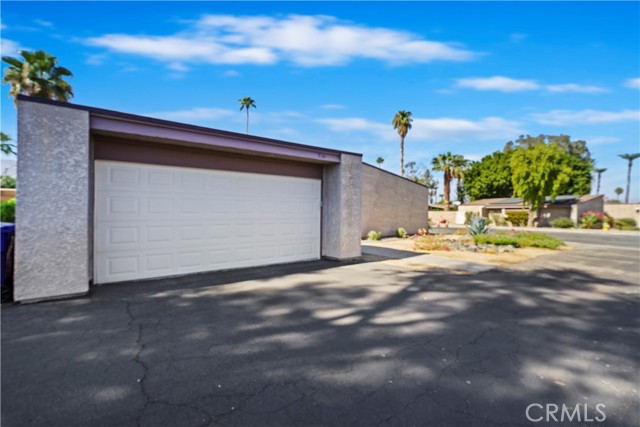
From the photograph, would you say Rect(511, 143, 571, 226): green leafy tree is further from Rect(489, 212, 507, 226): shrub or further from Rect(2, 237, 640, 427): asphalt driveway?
Rect(2, 237, 640, 427): asphalt driveway

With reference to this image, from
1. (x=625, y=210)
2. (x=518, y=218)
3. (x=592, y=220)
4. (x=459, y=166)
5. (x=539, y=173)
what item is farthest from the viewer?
(x=459, y=166)

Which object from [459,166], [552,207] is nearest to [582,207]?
[552,207]

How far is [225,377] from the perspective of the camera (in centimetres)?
287

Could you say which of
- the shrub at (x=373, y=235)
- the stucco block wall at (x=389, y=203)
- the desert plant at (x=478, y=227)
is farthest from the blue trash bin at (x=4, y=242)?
the desert plant at (x=478, y=227)

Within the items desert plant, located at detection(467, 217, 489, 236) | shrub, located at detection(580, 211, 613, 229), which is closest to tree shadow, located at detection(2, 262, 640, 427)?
desert plant, located at detection(467, 217, 489, 236)

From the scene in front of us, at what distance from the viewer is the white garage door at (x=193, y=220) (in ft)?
20.2

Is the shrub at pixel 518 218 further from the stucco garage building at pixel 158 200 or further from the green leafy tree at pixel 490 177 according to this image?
the stucco garage building at pixel 158 200

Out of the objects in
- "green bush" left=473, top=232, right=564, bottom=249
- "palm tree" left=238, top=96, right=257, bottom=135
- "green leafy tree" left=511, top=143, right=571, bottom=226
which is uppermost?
"palm tree" left=238, top=96, right=257, bottom=135

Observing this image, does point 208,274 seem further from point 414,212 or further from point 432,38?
point 414,212

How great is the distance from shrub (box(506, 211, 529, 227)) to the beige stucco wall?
30.6 feet

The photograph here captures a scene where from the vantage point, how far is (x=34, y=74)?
65.4 ft

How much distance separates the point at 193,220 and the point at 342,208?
396 centimetres

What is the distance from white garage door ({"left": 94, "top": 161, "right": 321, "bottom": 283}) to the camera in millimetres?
6145

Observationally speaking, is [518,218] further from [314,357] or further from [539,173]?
[314,357]
